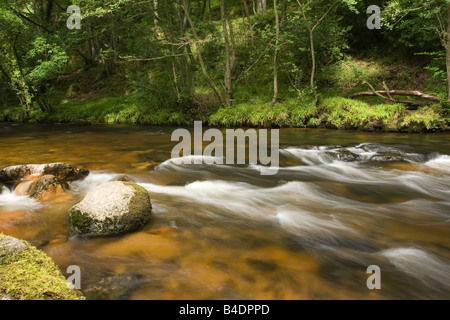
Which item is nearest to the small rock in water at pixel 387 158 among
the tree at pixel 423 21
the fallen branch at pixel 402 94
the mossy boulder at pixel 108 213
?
the tree at pixel 423 21

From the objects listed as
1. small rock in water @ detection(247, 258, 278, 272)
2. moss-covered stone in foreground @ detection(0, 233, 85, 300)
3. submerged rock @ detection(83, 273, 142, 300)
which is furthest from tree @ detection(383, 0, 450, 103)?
moss-covered stone in foreground @ detection(0, 233, 85, 300)

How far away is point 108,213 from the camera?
4.05 m

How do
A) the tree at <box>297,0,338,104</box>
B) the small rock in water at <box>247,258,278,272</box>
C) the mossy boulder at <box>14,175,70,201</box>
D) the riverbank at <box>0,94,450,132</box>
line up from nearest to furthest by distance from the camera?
1. the small rock in water at <box>247,258,278,272</box>
2. the mossy boulder at <box>14,175,70,201</box>
3. the riverbank at <box>0,94,450,132</box>
4. the tree at <box>297,0,338,104</box>

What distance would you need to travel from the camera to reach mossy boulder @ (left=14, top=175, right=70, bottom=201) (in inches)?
209

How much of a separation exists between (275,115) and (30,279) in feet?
41.1

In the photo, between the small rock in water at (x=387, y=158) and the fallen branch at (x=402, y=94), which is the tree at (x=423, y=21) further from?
the small rock in water at (x=387, y=158)

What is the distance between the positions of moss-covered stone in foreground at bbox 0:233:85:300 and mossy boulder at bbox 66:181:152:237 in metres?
1.13

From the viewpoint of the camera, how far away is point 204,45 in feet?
66.2

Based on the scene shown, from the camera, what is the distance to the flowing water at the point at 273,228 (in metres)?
3.17

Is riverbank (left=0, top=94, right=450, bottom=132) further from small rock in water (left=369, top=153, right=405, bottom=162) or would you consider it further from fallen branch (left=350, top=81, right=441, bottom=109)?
small rock in water (left=369, top=153, right=405, bottom=162)

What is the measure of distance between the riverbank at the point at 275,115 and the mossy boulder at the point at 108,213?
1042 cm

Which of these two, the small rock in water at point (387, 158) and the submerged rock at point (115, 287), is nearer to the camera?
the submerged rock at point (115, 287)

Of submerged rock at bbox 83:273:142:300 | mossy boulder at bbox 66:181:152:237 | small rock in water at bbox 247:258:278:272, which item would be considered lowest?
small rock in water at bbox 247:258:278:272

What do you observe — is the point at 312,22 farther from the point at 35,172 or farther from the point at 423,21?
the point at 35,172
